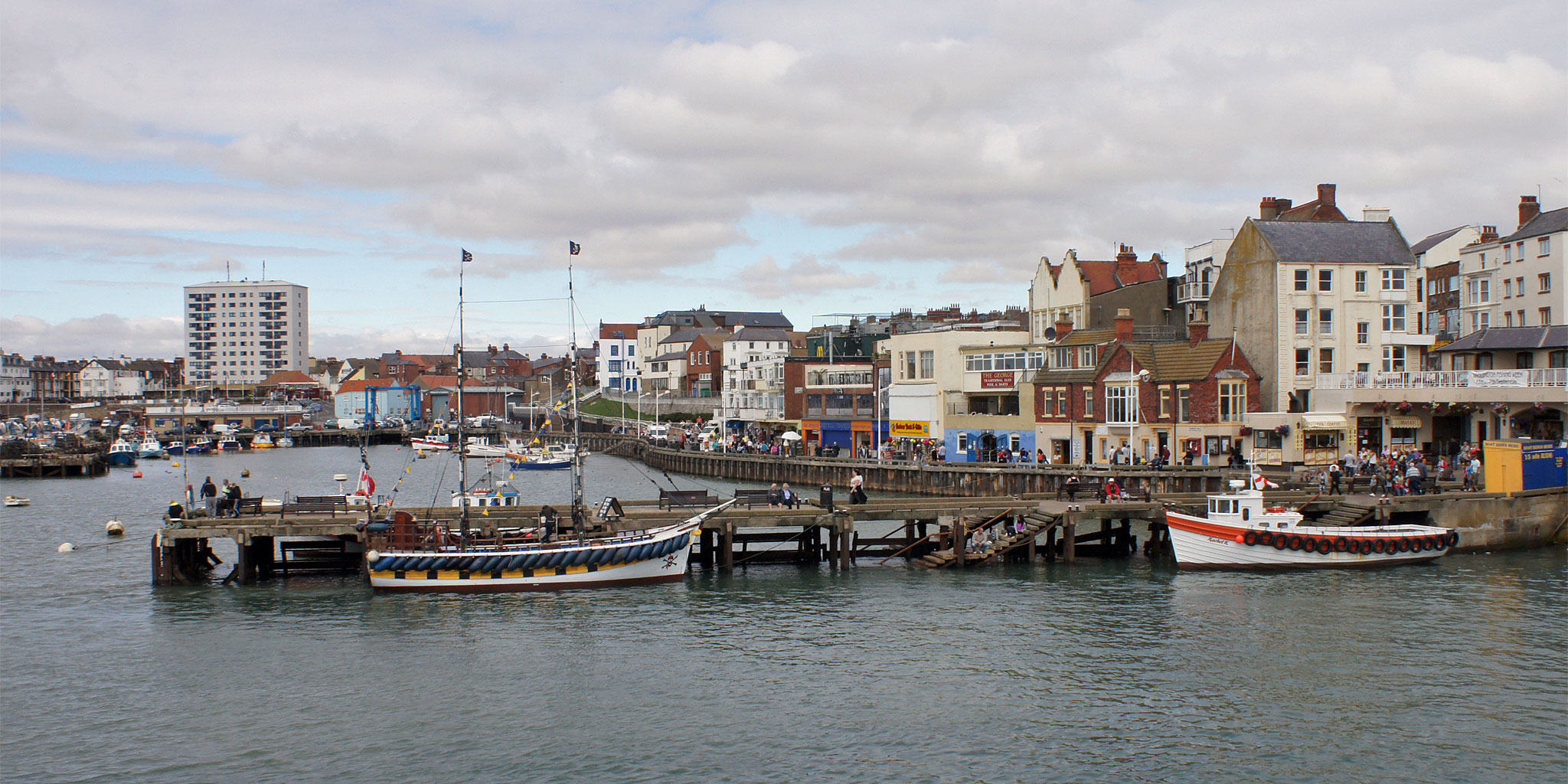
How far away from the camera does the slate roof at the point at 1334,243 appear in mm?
66875

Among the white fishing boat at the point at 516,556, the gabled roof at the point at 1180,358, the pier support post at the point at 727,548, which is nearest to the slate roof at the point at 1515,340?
the gabled roof at the point at 1180,358

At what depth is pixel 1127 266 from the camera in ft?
291

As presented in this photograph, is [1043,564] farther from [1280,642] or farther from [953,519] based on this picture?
[1280,642]

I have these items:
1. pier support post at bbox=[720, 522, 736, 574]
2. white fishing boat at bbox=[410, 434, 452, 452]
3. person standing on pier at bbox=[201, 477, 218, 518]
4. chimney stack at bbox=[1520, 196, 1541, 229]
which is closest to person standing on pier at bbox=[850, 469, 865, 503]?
pier support post at bbox=[720, 522, 736, 574]

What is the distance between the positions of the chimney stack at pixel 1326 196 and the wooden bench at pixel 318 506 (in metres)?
64.0

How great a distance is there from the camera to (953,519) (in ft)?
145

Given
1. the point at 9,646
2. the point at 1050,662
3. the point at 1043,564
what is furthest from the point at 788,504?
the point at 9,646

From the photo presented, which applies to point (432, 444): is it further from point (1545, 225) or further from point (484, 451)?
point (1545, 225)

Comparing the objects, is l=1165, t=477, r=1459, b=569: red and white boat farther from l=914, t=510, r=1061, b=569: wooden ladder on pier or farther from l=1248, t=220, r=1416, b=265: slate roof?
l=1248, t=220, r=1416, b=265: slate roof

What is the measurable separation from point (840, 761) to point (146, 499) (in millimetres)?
75088

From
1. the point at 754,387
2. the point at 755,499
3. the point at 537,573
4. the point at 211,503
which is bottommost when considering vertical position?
the point at 537,573


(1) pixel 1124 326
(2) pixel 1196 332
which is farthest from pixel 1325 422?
(1) pixel 1124 326

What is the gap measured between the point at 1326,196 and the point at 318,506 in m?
65.5

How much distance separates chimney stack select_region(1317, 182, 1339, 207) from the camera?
76062mm
